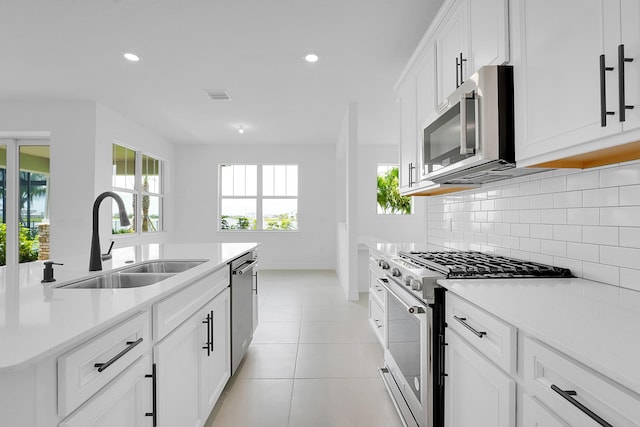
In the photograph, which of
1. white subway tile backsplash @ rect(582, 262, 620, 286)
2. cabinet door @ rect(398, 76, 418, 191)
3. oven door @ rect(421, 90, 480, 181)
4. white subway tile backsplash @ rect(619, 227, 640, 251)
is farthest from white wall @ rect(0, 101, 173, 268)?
white subway tile backsplash @ rect(619, 227, 640, 251)

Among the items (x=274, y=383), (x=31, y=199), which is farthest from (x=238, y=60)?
(x=31, y=199)

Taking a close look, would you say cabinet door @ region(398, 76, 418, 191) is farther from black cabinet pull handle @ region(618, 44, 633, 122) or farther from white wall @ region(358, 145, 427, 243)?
white wall @ region(358, 145, 427, 243)

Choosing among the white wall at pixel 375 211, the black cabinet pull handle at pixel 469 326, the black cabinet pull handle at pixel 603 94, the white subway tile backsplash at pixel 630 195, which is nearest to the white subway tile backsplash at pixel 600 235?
the white subway tile backsplash at pixel 630 195

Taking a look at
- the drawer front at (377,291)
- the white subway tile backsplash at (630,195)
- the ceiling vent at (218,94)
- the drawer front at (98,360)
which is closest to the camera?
the drawer front at (98,360)

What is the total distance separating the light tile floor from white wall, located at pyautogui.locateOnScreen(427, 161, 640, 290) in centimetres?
125

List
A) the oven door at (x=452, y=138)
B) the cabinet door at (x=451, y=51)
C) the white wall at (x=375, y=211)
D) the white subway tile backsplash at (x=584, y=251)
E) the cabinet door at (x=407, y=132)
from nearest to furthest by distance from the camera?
the white subway tile backsplash at (x=584, y=251)
the oven door at (x=452, y=138)
the cabinet door at (x=451, y=51)
the cabinet door at (x=407, y=132)
the white wall at (x=375, y=211)

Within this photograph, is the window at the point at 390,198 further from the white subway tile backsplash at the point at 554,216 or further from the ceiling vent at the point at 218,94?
the white subway tile backsplash at the point at 554,216

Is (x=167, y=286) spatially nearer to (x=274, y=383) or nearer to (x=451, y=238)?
(x=274, y=383)

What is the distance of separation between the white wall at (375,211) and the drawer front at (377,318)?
473 cm

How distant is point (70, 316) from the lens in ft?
3.18

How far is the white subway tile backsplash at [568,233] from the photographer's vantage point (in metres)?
1.49

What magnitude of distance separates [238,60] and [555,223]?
3.11 metres

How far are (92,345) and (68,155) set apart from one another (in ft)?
16.3

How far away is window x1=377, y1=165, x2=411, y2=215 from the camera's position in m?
7.73
